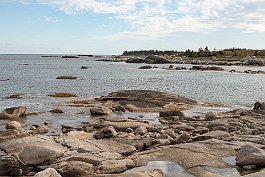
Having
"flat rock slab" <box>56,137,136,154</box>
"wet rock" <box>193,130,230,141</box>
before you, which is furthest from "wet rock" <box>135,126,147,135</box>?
"flat rock slab" <box>56,137,136,154</box>

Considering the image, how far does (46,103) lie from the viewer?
37.4 m

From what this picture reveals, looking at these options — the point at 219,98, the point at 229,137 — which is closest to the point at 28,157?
the point at 229,137

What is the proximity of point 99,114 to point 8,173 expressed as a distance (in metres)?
16.8

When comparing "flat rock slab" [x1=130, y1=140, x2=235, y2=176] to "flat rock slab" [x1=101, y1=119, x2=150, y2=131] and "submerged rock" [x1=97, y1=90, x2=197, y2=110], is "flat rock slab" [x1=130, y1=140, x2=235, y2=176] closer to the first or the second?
"flat rock slab" [x1=101, y1=119, x2=150, y2=131]

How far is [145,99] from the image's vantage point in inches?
1433

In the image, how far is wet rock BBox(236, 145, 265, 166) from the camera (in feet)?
45.6

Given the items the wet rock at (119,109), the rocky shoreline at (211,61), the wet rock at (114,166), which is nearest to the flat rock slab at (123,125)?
the wet rock at (119,109)

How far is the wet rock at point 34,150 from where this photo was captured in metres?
14.2

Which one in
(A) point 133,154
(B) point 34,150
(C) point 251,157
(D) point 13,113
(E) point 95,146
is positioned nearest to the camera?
(C) point 251,157

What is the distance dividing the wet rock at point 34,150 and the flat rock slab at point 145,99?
1951cm

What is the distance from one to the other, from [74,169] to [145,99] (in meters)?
23.8

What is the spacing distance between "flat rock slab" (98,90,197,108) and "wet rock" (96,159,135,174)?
20408mm

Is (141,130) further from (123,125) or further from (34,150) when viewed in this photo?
(34,150)

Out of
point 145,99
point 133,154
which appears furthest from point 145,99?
point 133,154
